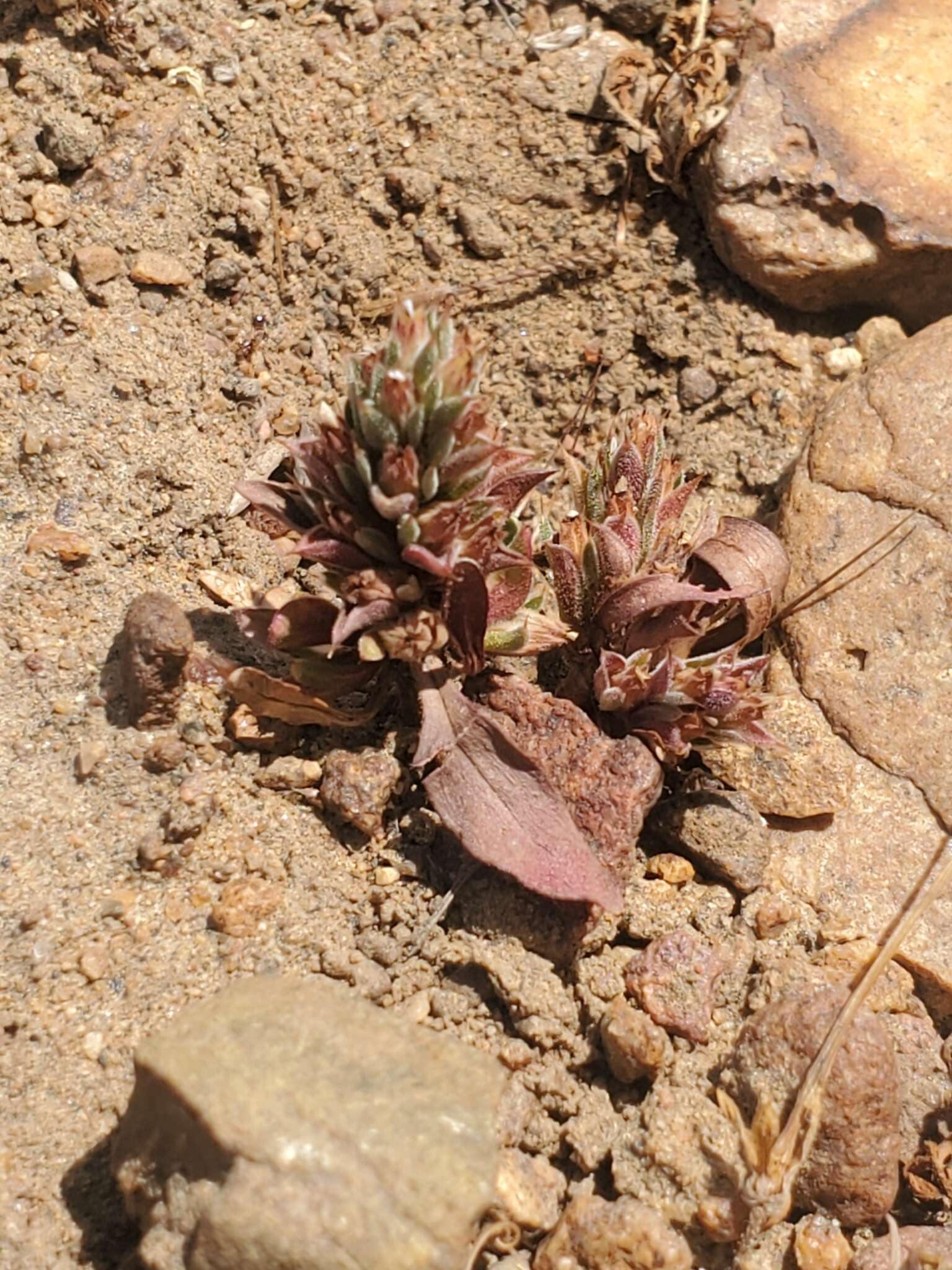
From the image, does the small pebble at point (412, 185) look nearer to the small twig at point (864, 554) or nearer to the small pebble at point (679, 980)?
the small twig at point (864, 554)

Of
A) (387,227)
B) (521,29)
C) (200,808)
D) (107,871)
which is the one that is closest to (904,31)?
(521,29)

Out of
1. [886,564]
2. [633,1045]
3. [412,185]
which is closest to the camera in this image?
[633,1045]

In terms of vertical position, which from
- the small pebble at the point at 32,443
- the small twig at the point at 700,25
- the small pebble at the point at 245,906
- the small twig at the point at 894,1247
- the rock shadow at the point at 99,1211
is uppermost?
the small twig at the point at 700,25

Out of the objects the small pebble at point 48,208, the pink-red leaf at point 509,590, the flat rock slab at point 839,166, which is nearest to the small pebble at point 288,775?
the pink-red leaf at point 509,590

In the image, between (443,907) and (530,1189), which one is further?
(443,907)

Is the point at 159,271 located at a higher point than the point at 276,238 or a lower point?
lower

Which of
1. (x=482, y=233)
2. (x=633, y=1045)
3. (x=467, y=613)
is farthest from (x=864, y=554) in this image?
(x=482, y=233)

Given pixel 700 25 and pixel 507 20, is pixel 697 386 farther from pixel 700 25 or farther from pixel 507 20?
pixel 507 20
